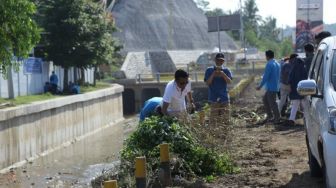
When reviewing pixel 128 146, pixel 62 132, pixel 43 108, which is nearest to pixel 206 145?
pixel 128 146

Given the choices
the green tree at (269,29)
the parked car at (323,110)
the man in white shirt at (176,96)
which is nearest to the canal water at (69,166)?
the man in white shirt at (176,96)

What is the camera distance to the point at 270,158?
10727 mm

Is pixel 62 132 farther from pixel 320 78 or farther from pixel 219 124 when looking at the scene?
pixel 320 78

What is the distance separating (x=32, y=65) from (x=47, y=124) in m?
7.10

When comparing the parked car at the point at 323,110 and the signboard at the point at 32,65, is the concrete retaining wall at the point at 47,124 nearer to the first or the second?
the signboard at the point at 32,65

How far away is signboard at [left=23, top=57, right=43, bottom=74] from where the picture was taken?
3023cm

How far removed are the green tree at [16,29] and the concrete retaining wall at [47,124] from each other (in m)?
6.68

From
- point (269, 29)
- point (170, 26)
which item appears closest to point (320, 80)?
point (170, 26)

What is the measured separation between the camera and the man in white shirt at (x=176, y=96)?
10.2 metres

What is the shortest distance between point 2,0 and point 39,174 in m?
7.52

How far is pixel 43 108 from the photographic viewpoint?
2409cm

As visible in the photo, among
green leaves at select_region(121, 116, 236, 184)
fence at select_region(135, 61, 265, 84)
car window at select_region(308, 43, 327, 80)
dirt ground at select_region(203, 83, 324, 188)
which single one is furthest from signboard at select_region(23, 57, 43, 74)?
car window at select_region(308, 43, 327, 80)

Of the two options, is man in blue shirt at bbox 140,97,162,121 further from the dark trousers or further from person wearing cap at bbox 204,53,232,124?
the dark trousers

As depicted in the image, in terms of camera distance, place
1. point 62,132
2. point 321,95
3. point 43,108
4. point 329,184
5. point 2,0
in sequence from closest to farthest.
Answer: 1. point 329,184
2. point 321,95
3. point 2,0
4. point 43,108
5. point 62,132
